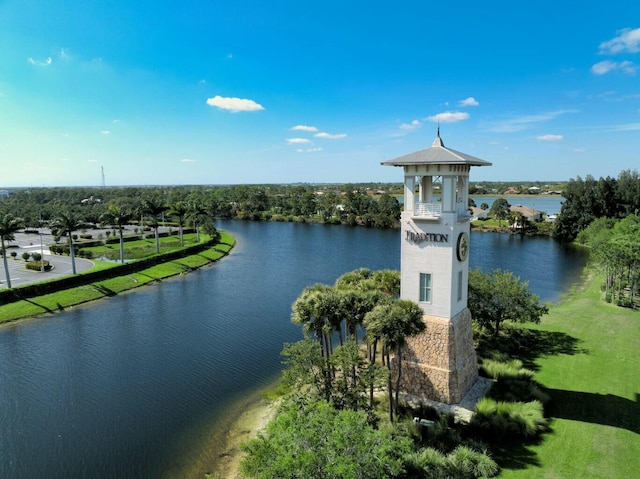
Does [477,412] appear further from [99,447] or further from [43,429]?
[43,429]

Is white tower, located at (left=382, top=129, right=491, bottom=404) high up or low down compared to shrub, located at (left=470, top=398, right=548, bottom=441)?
up

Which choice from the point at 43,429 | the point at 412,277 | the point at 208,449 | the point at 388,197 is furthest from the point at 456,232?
the point at 388,197

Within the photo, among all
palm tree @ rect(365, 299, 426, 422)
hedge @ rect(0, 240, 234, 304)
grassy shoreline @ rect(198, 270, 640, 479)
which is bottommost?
grassy shoreline @ rect(198, 270, 640, 479)

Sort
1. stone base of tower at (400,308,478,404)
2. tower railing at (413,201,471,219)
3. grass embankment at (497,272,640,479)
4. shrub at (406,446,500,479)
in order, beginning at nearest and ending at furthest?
shrub at (406,446,500,479)
grass embankment at (497,272,640,479)
tower railing at (413,201,471,219)
stone base of tower at (400,308,478,404)

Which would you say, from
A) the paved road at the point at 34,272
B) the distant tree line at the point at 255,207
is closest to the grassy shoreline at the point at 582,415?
the paved road at the point at 34,272

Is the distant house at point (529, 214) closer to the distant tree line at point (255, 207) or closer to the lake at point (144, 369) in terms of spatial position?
the distant tree line at point (255, 207)

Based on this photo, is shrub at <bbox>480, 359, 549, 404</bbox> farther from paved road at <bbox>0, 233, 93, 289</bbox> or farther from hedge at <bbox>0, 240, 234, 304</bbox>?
paved road at <bbox>0, 233, 93, 289</bbox>

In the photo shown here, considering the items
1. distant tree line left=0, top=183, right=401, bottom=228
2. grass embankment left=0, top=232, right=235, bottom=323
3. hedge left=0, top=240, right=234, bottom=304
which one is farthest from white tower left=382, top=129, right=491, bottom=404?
distant tree line left=0, top=183, right=401, bottom=228
